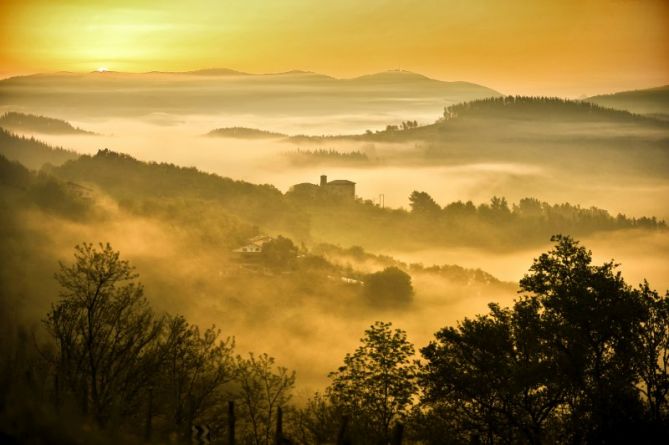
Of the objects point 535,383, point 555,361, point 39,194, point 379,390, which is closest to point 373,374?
point 379,390

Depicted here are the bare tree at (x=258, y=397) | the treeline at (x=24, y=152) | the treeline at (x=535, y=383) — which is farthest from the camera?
the treeline at (x=24, y=152)

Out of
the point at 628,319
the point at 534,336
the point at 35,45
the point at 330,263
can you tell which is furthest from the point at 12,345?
the point at 35,45

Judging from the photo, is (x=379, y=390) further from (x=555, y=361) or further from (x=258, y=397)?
(x=258, y=397)

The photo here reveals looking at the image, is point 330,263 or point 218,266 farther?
point 330,263

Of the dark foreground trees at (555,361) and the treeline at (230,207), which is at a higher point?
the treeline at (230,207)

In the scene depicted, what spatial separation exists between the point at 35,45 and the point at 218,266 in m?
97.3

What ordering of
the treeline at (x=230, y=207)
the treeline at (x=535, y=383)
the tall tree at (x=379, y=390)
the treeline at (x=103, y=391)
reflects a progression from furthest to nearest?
the treeline at (x=230, y=207)
the tall tree at (x=379, y=390)
the treeline at (x=535, y=383)
the treeline at (x=103, y=391)

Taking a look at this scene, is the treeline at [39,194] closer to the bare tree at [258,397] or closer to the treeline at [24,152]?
the treeline at [24,152]

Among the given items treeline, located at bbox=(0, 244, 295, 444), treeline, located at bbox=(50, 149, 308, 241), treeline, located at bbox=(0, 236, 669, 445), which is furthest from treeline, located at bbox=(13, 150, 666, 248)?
treeline, located at bbox=(0, 236, 669, 445)

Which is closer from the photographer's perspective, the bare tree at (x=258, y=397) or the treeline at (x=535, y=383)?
the treeline at (x=535, y=383)

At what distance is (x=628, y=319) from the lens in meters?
25.8

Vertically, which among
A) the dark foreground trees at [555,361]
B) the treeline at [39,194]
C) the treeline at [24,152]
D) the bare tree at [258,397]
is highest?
the treeline at [24,152]

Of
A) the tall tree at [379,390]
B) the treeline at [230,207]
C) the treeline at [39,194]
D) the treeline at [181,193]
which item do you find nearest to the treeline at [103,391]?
the tall tree at [379,390]

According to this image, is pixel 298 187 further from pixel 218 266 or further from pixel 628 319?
pixel 628 319
